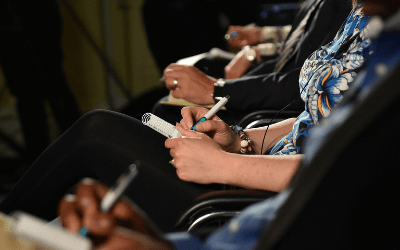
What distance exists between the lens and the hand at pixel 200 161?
2.52 feet

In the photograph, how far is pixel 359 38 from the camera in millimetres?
810

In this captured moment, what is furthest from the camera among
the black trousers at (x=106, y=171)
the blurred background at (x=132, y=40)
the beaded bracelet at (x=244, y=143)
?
the blurred background at (x=132, y=40)

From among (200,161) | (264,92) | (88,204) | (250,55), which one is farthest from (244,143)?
(250,55)

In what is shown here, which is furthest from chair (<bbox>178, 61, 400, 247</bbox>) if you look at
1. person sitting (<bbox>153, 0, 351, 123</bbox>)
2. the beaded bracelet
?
person sitting (<bbox>153, 0, 351, 123</bbox>)

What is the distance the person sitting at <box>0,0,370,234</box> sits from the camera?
77 cm

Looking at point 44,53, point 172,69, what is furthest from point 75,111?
point 172,69

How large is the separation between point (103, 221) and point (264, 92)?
3.42 feet

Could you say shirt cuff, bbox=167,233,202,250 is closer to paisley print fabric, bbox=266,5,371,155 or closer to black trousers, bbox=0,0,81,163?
paisley print fabric, bbox=266,5,371,155

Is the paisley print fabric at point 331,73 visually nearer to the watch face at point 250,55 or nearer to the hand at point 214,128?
the hand at point 214,128

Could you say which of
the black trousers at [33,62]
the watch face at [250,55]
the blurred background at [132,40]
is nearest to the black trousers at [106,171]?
the watch face at [250,55]

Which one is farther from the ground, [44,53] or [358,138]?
[358,138]

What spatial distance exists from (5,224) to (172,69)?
3.27 feet

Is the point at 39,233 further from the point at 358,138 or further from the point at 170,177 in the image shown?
the point at 170,177

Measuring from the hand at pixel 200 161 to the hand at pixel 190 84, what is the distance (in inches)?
22.5
